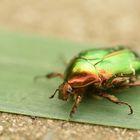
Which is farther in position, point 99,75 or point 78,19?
point 78,19

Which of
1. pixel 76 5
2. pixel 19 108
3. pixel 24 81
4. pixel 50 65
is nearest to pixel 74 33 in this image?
pixel 76 5

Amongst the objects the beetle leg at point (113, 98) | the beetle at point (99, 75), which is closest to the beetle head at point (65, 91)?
the beetle at point (99, 75)

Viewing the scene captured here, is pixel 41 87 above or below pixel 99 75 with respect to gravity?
below

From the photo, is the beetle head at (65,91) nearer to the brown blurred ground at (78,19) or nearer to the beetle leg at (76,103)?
the beetle leg at (76,103)

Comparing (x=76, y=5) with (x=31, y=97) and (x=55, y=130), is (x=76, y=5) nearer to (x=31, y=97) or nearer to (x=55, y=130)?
(x=31, y=97)

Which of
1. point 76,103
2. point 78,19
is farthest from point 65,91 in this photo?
point 78,19

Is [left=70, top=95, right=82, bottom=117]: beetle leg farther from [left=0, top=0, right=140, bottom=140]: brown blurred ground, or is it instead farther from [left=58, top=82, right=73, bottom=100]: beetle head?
[left=0, top=0, right=140, bottom=140]: brown blurred ground

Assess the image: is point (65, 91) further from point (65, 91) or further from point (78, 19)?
point (78, 19)
